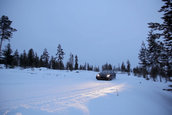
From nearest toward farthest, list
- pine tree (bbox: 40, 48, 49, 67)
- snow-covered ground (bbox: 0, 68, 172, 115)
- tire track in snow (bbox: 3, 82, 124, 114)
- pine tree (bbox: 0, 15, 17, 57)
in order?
snow-covered ground (bbox: 0, 68, 172, 115) < tire track in snow (bbox: 3, 82, 124, 114) < pine tree (bbox: 0, 15, 17, 57) < pine tree (bbox: 40, 48, 49, 67)

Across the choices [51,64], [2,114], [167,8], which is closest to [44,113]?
[2,114]

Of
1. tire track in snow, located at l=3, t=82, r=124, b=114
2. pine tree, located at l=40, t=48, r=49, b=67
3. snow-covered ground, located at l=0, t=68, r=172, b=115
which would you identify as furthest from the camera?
pine tree, located at l=40, t=48, r=49, b=67

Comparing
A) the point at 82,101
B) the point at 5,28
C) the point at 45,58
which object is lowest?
the point at 82,101

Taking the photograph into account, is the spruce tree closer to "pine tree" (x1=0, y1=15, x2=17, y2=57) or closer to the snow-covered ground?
"pine tree" (x1=0, y1=15, x2=17, y2=57)

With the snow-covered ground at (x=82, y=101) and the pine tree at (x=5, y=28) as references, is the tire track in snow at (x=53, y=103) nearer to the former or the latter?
the snow-covered ground at (x=82, y=101)

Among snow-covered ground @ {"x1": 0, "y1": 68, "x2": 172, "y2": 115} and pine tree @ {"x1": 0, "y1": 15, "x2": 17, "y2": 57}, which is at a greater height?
pine tree @ {"x1": 0, "y1": 15, "x2": 17, "y2": 57}

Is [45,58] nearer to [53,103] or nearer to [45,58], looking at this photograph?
[45,58]

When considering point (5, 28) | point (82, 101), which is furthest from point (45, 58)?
point (82, 101)

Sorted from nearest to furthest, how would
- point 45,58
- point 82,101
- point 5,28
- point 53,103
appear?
1. point 53,103
2. point 82,101
3. point 5,28
4. point 45,58

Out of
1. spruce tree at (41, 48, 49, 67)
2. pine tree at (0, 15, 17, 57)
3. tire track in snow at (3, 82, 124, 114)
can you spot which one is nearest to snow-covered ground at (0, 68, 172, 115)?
tire track in snow at (3, 82, 124, 114)

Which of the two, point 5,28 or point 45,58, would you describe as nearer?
point 5,28

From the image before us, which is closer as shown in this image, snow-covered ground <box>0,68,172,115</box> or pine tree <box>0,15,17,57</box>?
snow-covered ground <box>0,68,172,115</box>

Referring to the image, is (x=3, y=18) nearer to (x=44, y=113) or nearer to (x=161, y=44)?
(x=44, y=113)

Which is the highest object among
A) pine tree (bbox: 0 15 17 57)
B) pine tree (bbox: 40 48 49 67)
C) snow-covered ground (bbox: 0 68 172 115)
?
pine tree (bbox: 0 15 17 57)
